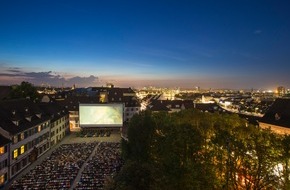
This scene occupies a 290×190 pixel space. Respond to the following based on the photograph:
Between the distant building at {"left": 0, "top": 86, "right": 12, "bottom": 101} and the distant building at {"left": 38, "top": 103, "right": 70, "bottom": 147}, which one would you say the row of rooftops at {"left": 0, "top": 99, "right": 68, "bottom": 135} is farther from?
the distant building at {"left": 0, "top": 86, "right": 12, "bottom": 101}

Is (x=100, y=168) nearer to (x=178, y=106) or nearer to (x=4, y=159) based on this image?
(x=4, y=159)

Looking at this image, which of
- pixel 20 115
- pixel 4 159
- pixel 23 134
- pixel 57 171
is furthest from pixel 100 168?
pixel 20 115

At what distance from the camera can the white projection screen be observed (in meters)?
91.8

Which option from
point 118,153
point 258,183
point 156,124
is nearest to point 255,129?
point 258,183

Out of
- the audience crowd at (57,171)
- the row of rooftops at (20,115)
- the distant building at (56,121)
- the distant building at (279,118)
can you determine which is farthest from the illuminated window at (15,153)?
the distant building at (279,118)

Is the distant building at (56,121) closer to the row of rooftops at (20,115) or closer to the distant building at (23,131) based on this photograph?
the row of rooftops at (20,115)

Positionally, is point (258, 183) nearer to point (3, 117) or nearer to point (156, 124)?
point (156, 124)

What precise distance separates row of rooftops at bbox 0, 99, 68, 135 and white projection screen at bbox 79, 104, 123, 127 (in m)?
16.0

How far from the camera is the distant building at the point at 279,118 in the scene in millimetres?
50000

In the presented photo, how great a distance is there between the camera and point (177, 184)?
27.7 m

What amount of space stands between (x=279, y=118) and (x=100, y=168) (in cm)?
3505

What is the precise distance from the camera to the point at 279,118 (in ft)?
172

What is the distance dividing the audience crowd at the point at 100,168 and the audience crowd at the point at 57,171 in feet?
6.61

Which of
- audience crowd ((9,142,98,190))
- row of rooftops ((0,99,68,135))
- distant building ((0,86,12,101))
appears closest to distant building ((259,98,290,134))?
audience crowd ((9,142,98,190))
